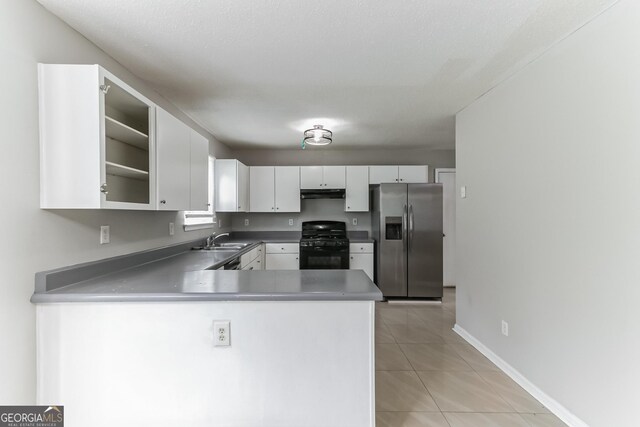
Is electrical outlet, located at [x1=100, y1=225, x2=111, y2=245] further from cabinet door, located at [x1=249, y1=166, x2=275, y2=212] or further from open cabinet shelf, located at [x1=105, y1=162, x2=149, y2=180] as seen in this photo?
cabinet door, located at [x1=249, y1=166, x2=275, y2=212]

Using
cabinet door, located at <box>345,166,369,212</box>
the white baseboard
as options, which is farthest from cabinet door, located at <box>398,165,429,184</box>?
the white baseboard

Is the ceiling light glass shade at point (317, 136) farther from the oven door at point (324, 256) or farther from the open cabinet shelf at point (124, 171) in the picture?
the open cabinet shelf at point (124, 171)

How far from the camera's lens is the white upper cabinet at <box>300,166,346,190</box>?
15.1 ft

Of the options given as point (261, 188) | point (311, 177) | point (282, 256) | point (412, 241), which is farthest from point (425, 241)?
point (261, 188)

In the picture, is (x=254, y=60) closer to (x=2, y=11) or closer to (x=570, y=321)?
(x=2, y=11)

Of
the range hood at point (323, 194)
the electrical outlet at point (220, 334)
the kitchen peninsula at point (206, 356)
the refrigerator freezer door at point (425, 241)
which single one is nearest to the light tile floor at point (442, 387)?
the kitchen peninsula at point (206, 356)

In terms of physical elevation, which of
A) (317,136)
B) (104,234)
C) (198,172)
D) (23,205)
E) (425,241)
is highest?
(317,136)

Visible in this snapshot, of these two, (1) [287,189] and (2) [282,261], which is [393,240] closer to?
(2) [282,261]

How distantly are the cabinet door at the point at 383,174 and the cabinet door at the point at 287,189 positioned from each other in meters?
1.18

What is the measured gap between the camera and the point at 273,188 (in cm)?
465

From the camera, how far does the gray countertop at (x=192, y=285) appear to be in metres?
1.43

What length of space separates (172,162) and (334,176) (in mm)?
2837

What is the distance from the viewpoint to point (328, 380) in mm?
1480

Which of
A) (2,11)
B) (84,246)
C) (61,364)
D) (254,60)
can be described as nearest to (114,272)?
(84,246)
